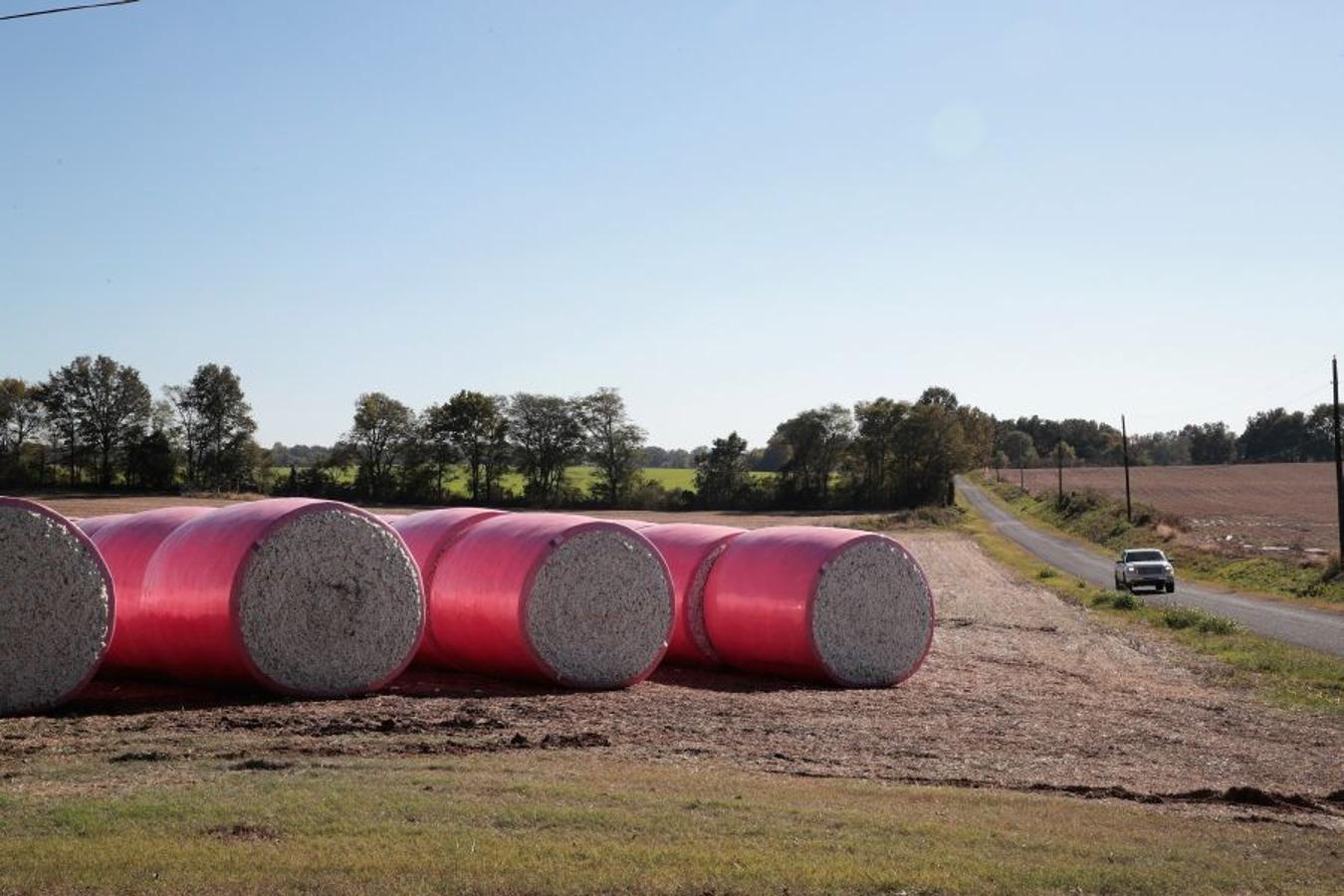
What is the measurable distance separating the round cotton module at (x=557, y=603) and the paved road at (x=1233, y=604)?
1614 centimetres

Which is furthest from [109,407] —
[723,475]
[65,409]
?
[723,475]

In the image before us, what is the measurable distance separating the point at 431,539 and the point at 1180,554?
50.6 m

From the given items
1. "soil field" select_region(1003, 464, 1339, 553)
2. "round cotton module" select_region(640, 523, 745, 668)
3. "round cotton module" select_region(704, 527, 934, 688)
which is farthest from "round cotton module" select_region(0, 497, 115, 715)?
"soil field" select_region(1003, 464, 1339, 553)

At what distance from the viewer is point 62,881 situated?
8.21 metres

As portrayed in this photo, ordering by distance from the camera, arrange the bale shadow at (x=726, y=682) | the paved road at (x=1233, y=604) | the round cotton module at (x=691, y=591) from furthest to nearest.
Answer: the paved road at (x=1233, y=604)
the round cotton module at (x=691, y=591)
the bale shadow at (x=726, y=682)

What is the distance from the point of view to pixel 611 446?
93.9m

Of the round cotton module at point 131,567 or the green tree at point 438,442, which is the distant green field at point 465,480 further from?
the round cotton module at point 131,567

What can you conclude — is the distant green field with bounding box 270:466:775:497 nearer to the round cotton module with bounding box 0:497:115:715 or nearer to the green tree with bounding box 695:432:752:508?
the green tree with bounding box 695:432:752:508

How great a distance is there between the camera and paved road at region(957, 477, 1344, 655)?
32.8m

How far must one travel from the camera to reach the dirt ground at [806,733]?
505 inches

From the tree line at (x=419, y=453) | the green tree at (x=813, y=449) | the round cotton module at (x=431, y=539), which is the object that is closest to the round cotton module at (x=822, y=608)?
the round cotton module at (x=431, y=539)

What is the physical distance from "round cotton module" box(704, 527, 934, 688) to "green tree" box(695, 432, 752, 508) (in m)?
78.2

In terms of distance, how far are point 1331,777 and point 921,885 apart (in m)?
7.53

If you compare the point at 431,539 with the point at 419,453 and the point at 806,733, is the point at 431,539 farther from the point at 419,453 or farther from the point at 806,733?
the point at 419,453
